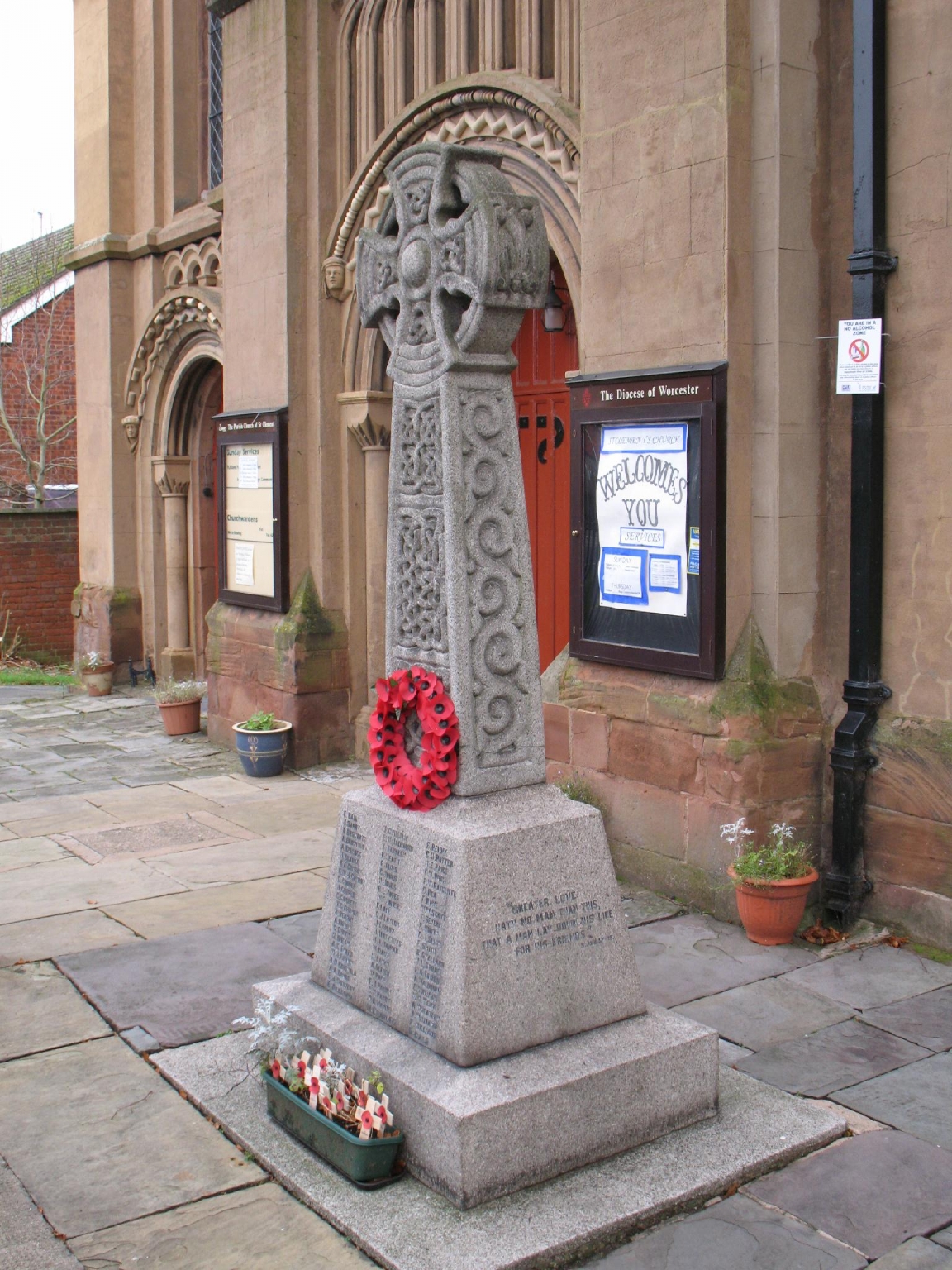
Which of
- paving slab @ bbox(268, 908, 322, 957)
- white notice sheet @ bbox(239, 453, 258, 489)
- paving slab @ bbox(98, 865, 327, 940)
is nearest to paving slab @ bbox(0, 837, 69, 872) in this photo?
paving slab @ bbox(98, 865, 327, 940)

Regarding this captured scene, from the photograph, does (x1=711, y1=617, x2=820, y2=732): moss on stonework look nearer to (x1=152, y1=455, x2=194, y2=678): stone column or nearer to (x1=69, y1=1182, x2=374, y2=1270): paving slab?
(x1=69, y1=1182, x2=374, y2=1270): paving slab

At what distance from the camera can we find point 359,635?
10.2m

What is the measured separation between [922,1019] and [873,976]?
0.47 m

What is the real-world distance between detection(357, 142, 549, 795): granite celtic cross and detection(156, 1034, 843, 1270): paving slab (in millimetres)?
1228

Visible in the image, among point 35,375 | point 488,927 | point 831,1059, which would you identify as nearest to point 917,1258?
point 831,1059

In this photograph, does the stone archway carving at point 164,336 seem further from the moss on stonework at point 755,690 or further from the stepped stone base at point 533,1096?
the stepped stone base at point 533,1096

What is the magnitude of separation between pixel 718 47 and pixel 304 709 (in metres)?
5.74

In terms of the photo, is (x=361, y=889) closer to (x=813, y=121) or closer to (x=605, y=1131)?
(x=605, y=1131)

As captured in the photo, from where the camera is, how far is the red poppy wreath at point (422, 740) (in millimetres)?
4133

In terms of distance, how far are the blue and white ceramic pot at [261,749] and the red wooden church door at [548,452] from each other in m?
2.24

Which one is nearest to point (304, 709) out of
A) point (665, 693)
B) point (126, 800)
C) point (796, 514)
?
point (126, 800)

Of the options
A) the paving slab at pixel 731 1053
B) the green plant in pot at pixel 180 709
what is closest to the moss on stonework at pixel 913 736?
the paving slab at pixel 731 1053

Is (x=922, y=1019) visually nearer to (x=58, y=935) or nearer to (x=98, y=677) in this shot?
(x=58, y=935)

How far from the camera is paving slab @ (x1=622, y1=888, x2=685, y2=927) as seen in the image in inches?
249
